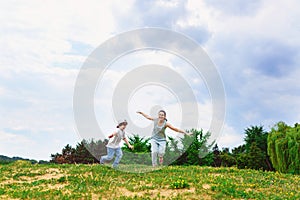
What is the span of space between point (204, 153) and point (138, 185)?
2242cm

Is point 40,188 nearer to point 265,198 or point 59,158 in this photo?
point 265,198

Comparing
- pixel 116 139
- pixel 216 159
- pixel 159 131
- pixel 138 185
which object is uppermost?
pixel 216 159

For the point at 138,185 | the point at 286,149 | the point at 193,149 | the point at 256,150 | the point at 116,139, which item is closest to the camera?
the point at 138,185

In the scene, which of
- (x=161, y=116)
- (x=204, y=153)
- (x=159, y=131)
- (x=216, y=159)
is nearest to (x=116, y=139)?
(x=159, y=131)

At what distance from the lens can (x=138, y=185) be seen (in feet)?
39.7

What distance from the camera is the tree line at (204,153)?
3027 centimetres

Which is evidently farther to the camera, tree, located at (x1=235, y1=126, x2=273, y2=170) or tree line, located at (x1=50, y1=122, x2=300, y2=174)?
tree, located at (x1=235, y1=126, x2=273, y2=170)

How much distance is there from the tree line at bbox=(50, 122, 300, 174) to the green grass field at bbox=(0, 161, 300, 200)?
12.0 meters

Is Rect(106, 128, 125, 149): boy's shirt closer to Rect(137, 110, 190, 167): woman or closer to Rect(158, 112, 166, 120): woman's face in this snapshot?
Rect(137, 110, 190, 167): woman

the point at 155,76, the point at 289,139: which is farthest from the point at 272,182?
the point at 289,139

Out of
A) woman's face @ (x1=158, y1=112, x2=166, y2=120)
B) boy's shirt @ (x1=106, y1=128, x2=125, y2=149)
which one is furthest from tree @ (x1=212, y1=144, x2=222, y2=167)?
boy's shirt @ (x1=106, y1=128, x2=125, y2=149)

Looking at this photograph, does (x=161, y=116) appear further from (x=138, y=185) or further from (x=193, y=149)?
(x=193, y=149)

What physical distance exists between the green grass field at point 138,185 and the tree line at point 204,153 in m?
12.0

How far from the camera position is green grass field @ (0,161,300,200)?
11117mm
